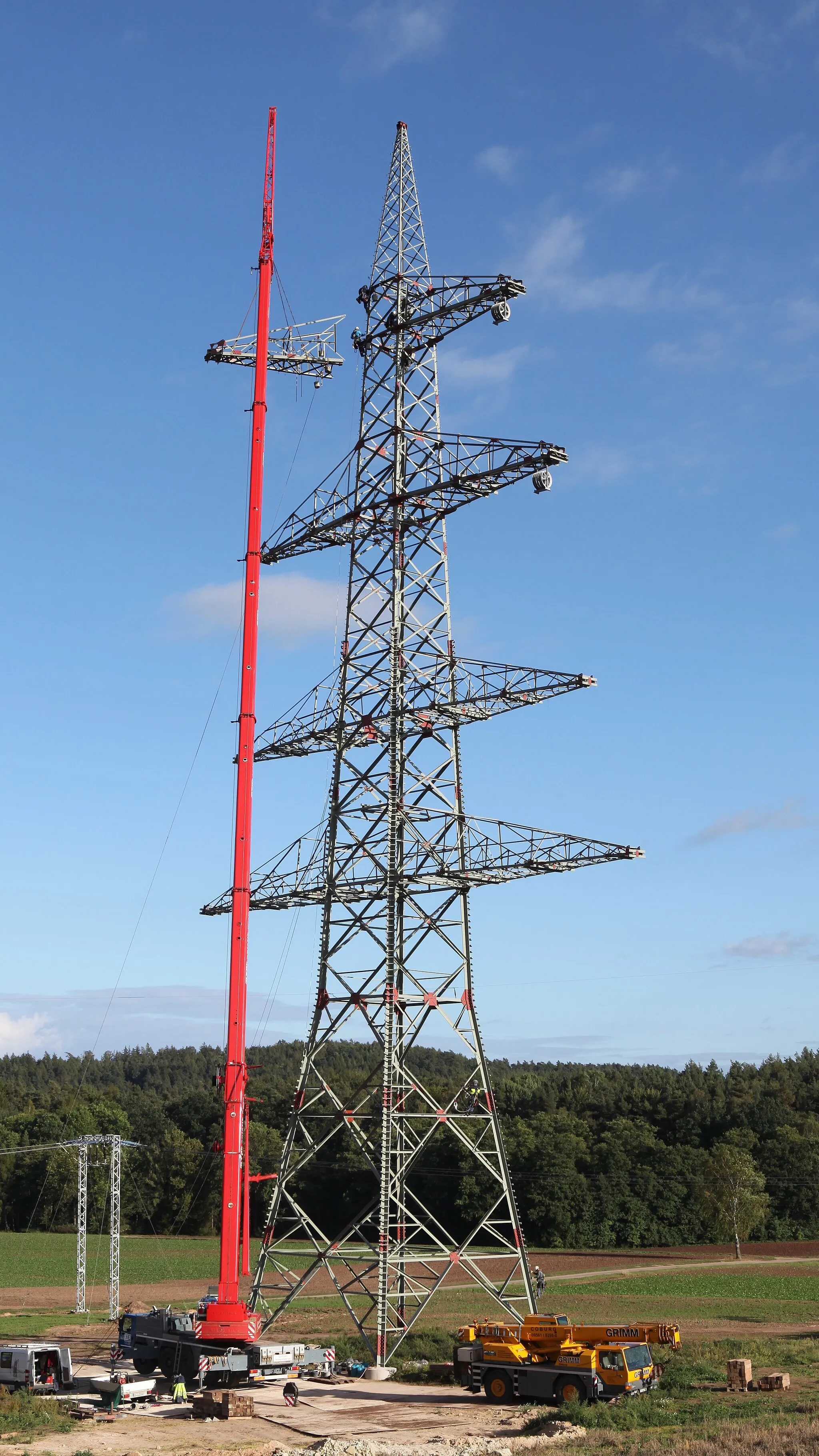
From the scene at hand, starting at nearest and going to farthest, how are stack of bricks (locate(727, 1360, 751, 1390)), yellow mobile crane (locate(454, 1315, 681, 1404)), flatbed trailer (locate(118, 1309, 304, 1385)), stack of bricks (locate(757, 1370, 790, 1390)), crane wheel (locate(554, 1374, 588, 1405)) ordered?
yellow mobile crane (locate(454, 1315, 681, 1404)), crane wheel (locate(554, 1374, 588, 1405)), stack of bricks (locate(757, 1370, 790, 1390)), stack of bricks (locate(727, 1360, 751, 1390)), flatbed trailer (locate(118, 1309, 304, 1385))

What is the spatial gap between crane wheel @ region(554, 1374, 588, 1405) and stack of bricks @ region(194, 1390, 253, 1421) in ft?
22.5

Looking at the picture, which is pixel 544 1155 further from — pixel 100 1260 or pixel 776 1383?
pixel 776 1383

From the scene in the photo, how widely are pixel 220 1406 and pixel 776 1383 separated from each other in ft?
39.8

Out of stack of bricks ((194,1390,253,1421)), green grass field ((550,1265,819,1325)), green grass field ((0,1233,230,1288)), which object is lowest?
green grass field ((0,1233,230,1288))

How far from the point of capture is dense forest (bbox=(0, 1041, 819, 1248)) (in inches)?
3688

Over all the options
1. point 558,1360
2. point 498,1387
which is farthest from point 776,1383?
point 498,1387

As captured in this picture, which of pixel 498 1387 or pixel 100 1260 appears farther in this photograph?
pixel 100 1260

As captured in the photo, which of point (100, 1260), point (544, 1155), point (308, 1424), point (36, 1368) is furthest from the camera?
point (544, 1155)

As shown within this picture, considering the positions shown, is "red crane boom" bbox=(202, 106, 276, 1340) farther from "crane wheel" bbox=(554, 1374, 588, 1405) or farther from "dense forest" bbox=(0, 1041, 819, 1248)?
"dense forest" bbox=(0, 1041, 819, 1248)

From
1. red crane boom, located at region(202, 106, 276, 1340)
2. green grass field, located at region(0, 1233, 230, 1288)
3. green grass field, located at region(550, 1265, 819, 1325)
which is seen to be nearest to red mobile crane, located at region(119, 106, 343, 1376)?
red crane boom, located at region(202, 106, 276, 1340)

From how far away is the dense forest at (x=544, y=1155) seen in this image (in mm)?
93688

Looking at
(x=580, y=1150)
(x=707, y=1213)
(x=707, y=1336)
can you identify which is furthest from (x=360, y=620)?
(x=580, y=1150)

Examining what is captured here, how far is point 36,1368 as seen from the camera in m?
31.9

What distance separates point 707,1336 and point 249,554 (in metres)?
26.6
